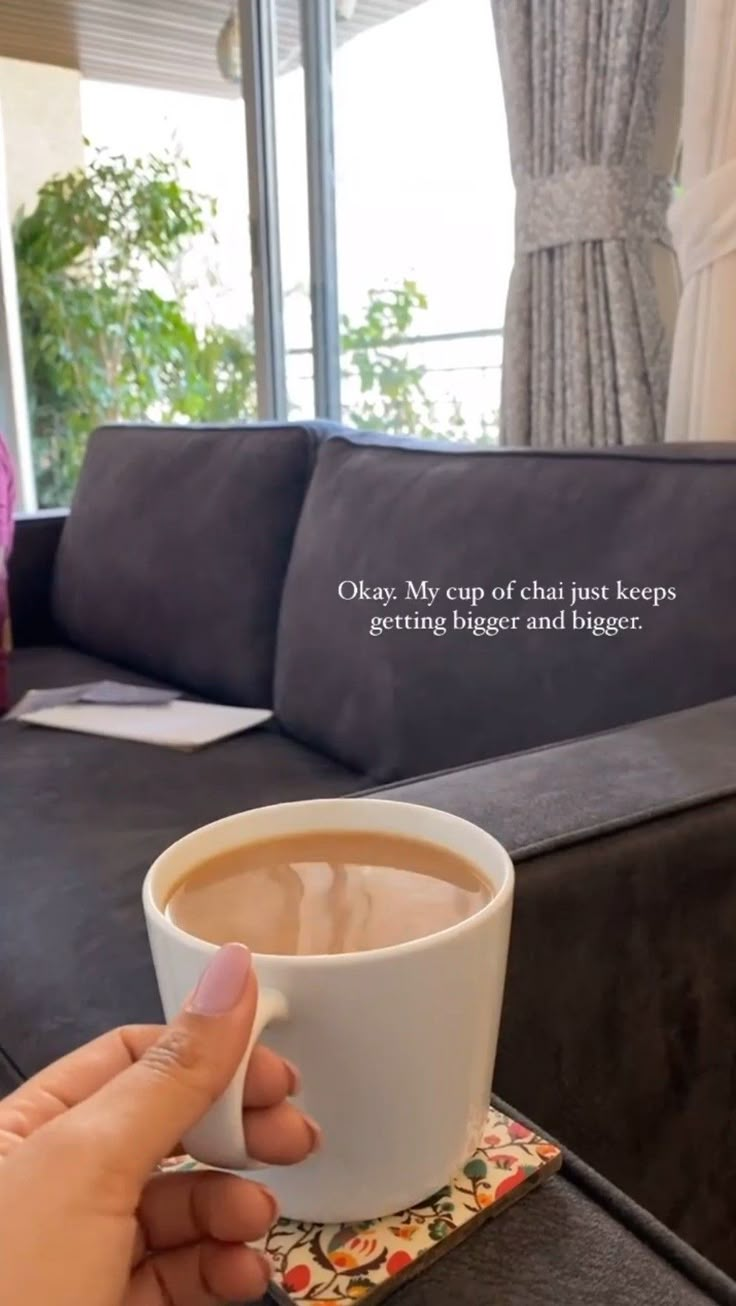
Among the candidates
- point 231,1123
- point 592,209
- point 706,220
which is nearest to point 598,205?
point 592,209

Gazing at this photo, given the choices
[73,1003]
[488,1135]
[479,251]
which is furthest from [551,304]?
[488,1135]

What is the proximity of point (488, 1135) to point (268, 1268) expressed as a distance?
0.35 ft

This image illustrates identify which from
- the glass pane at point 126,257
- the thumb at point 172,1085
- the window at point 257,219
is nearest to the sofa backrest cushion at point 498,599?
the thumb at point 172,1085

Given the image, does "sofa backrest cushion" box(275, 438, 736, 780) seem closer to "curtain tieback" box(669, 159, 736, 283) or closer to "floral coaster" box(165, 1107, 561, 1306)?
"curtain tieback" box(669, 159, 736, 283)

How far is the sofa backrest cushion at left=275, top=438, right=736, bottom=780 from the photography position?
951 millimetres

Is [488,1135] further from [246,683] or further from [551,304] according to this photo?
[551,304]

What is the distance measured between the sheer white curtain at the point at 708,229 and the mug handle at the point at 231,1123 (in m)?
1.14

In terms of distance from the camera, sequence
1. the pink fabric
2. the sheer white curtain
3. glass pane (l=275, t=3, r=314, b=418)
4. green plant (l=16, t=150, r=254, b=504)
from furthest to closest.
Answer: green plant (l=16, t=150, r=254, b=504) < glass pane (l=275, t=3, r=314, b=418) < the pink fabric < the sheer white curtain

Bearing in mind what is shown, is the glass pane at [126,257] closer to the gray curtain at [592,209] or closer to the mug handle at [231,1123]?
the gray curtain at [592,209]

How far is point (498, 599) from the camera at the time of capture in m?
1.10

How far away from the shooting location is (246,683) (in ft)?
4.97

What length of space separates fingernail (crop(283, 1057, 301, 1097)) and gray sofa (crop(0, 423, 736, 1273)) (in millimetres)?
261

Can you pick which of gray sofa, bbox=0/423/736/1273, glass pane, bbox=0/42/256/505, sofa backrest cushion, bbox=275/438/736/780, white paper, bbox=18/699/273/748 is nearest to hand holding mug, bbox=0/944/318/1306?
gray sofa, bbox=0/423/736/1273

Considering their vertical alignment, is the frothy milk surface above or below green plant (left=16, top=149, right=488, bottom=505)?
below
